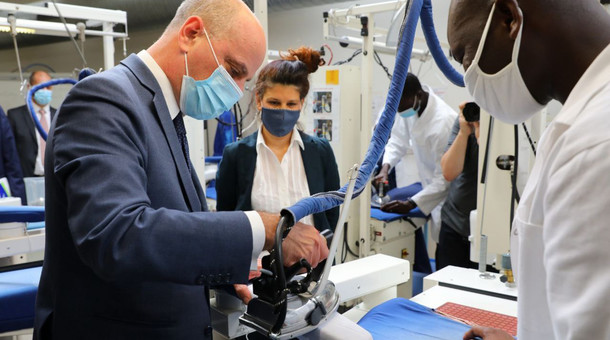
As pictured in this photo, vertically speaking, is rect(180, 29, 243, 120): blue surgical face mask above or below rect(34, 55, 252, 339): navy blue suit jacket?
above

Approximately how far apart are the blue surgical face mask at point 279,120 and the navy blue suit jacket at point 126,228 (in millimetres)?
1016

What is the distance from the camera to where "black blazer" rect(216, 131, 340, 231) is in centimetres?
204

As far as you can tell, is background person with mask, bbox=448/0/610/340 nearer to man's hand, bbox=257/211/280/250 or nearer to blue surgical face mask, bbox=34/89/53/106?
man's hand, bbox=257/211/280/250

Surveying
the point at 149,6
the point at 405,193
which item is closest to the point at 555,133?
the point at 405,193

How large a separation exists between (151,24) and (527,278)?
18.7 feet

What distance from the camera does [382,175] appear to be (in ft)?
12.5

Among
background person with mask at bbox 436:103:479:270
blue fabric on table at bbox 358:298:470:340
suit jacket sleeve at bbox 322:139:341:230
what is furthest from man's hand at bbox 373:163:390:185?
blue fabric on table at bbox 358:298:470:340

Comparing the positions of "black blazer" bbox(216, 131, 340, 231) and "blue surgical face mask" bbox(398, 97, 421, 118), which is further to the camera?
"blue surgical face mask" bbox(398, 97, 421, 118)

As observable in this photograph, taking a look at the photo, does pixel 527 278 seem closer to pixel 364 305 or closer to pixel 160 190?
pixel 160 190

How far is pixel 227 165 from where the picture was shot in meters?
2.07

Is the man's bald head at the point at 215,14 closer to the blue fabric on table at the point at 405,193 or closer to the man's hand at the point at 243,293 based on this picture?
the man's hand at the point at 243,293

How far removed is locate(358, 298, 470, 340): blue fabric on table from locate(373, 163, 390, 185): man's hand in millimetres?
2322

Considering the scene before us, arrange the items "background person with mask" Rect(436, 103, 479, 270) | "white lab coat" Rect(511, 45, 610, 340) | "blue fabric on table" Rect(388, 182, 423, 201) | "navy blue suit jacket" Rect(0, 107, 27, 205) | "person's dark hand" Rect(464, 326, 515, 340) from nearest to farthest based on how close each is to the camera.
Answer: "white lab coat" Rect(511, 45, 610, 340) → "person's dark hand" Rect(464, 326, 515, 340) → "background person with mask" Rect(436, 103, 479, 270) → "blue fabric on table" Rect(388, 182, 423, 201) → "navy blue suit jacket" Rect(0, 107, 27, 205)

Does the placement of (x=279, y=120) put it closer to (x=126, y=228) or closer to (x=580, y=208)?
(x=126, y=228)
